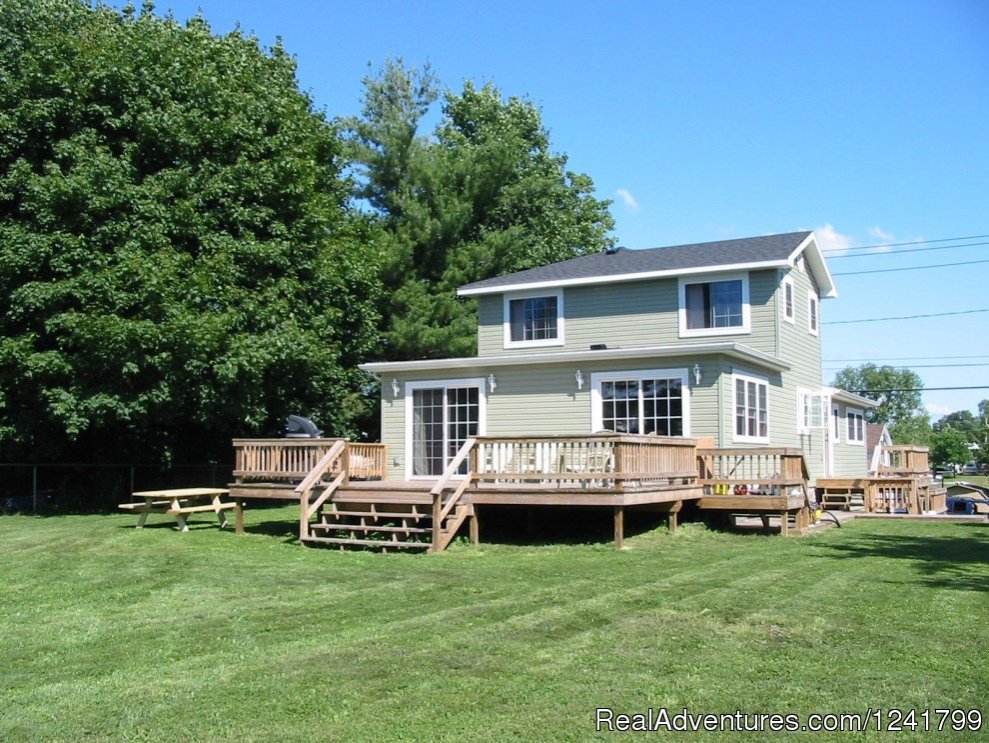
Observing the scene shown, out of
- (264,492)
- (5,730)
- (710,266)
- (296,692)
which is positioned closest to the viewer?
(5,730)

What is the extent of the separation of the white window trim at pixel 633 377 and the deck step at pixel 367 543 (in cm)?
560

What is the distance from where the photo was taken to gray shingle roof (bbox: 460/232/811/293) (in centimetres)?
2092

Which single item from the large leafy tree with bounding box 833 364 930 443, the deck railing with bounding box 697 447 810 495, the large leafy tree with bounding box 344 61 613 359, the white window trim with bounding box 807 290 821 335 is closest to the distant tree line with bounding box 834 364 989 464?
the large leafy tree with bounding box 833 364 930 443

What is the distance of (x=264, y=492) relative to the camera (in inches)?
630

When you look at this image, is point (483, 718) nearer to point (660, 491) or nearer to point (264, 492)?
point (660, 491)

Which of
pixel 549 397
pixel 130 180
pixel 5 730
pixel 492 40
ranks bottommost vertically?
pixel 5 730

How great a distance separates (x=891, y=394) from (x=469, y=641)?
344 feet

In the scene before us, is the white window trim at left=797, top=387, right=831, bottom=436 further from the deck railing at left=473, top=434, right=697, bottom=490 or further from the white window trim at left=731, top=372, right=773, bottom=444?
the deck railing at left=473, top=434, right=697, bottom=490

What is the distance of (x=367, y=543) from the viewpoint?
1384cm

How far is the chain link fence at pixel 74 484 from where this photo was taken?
22.9 metres

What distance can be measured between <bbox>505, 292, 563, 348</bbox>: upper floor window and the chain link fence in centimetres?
957

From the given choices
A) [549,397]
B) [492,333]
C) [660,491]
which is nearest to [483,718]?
[660,491]

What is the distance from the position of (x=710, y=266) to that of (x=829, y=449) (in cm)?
670

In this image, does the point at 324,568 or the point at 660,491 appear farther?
the point at 660,491
